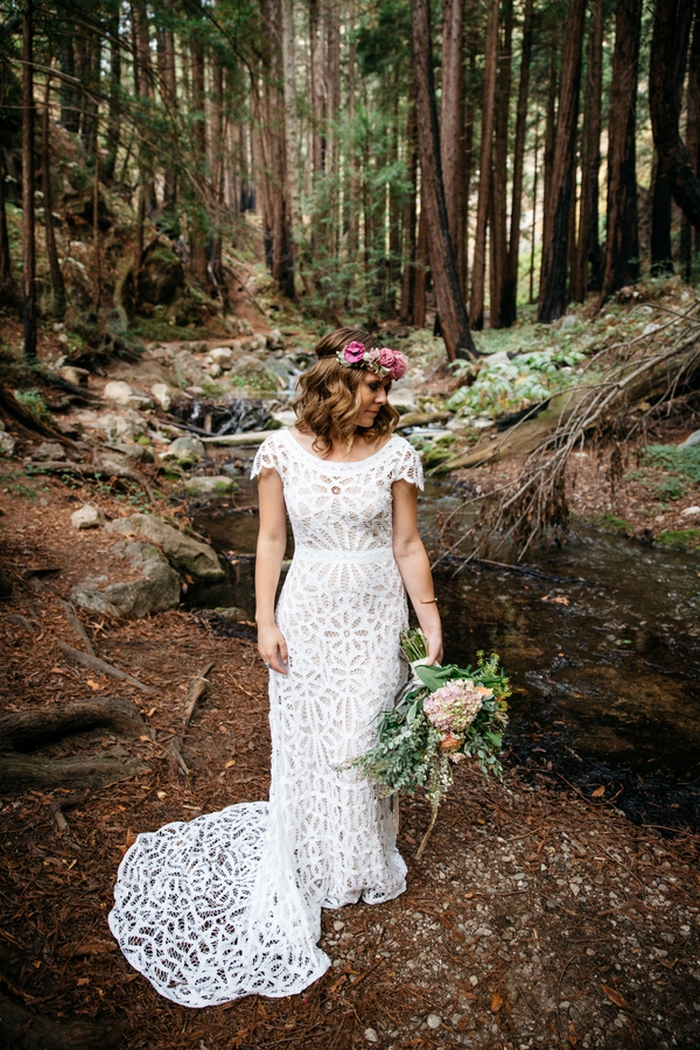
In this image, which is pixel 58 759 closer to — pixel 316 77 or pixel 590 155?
pixel 590 155

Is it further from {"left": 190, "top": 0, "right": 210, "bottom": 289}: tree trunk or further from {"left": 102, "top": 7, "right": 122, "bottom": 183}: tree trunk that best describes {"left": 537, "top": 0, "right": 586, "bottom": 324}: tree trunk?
{"left": 102, "top": 7, "right": 122, "bottom": 183}: tree trunk

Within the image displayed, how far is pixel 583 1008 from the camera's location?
6.92ft

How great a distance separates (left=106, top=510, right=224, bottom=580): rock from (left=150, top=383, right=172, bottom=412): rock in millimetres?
6571

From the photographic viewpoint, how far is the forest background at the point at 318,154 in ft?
27.1

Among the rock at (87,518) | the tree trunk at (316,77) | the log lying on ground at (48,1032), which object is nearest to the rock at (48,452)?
the rock at (87,518)

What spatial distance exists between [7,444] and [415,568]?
6.17m

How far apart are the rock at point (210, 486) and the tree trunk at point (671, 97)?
815 centimetres

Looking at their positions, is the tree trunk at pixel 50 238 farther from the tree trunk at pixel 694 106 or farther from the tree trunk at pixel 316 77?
the tree trunk at pixel 694 106

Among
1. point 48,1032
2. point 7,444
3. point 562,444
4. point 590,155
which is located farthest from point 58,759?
point 590,155

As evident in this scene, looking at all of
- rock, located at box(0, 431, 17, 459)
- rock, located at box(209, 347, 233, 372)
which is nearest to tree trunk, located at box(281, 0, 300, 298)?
rock, located at box(209, 347, 233, 372)

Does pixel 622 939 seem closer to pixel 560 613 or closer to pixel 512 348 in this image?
pixel 560 613

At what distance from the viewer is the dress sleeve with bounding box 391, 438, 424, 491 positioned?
229 centimetres

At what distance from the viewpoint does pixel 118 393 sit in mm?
11422

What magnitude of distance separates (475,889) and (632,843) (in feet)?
2.85
